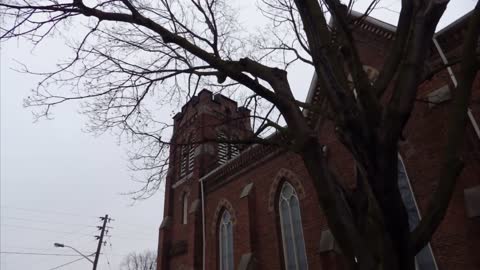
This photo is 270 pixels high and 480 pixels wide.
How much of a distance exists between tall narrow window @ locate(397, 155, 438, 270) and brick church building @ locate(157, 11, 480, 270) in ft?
0.08

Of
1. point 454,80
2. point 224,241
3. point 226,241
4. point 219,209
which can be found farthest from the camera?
point 219,209

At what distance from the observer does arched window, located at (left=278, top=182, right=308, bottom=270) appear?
10523 millimetres

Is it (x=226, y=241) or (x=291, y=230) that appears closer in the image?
(x=291, y=230)

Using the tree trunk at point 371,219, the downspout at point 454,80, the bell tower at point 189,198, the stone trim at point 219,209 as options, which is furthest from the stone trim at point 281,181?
the tree trunk at point 371,219

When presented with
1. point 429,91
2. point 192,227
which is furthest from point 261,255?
point 429,91

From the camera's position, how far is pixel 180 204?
17.1 metres

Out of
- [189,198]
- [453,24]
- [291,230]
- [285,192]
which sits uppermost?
[453,24]

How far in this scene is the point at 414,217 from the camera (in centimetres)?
827

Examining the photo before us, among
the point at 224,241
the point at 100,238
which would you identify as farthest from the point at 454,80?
the point at 100,238

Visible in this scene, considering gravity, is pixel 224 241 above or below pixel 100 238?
below

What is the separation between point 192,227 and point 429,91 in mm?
10674

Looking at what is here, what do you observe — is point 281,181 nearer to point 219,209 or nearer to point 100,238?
point 219,209

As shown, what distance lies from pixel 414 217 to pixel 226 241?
760 cm

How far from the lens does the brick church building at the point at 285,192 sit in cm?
730
